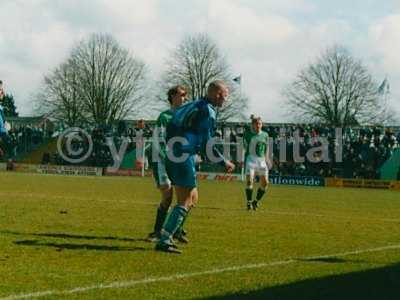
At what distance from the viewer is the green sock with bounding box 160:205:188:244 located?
31.9 ft

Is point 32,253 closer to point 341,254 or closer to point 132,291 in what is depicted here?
point 132,291

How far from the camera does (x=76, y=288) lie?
6.83 meters

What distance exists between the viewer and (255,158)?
19.9 meters

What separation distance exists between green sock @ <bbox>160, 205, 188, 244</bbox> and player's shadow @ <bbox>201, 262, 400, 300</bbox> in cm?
250

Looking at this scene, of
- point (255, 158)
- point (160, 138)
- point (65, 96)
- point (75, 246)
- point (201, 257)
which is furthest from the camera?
point (65, 96)

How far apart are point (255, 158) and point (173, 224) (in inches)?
404

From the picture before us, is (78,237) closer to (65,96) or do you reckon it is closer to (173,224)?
(173,224)

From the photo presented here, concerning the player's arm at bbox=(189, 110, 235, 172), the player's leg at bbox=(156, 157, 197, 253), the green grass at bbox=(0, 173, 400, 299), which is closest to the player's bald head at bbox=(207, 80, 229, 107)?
the player's arm at bbox=(189, 110, 235, 172)

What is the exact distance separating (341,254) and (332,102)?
214ft

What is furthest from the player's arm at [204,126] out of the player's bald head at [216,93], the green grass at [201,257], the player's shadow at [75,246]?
the player's shadow at [75,246]

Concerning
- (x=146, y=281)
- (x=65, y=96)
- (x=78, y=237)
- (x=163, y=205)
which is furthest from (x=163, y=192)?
(x=65, y=96)

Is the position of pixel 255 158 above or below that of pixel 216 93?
below

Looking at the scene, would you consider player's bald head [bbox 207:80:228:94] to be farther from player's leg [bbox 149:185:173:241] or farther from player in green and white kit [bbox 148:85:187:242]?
player's leg [bbox 149:185:173:241]

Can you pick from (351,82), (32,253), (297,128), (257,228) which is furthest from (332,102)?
(32,253)
